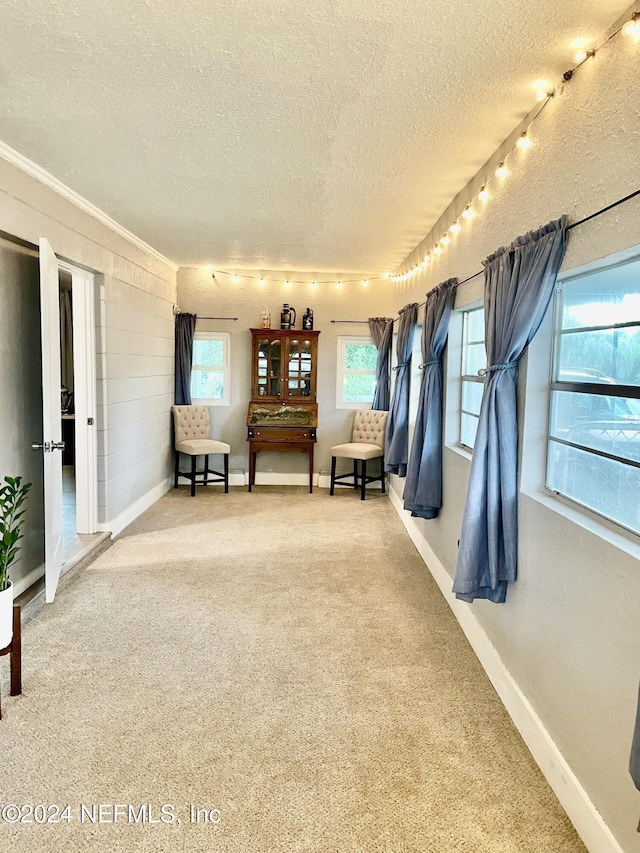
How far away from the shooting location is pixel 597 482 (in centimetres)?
195

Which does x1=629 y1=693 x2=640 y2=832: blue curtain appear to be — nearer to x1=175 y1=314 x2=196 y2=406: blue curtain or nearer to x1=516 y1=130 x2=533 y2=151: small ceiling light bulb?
x1=516 y1=130 x2=533 y2=151: small ceiling light bulb

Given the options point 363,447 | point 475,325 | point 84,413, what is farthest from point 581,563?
point 363,447

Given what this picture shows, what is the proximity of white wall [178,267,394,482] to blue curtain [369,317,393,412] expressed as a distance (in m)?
0.21

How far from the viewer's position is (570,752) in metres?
1.83

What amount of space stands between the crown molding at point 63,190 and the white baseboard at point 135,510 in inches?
95.3

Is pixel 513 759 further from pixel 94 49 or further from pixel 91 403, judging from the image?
pixel 91 403

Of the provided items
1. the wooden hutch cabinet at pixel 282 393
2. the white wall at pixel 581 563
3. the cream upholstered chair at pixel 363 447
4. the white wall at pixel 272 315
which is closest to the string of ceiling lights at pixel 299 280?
the white wall at pixel 272 315

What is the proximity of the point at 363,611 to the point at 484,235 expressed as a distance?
7.51 feet

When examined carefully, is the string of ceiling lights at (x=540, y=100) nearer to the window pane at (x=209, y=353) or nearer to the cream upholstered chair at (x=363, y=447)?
the cream upholstered chair at (x=363, y=447)

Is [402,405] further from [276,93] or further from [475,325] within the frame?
[276,93]

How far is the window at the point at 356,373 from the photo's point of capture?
6834mm

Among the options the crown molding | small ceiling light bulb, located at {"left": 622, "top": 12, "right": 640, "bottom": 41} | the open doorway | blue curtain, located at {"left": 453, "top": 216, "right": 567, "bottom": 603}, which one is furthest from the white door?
small ceiling light bulb, located at {"left": 622, "top": 12, "right": 640, "bottom": 41}

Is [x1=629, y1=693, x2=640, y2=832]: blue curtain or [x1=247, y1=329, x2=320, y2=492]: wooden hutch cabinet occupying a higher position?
[x1=247, y1=329, x2=320, y2=492]: wooden hutch cabinet

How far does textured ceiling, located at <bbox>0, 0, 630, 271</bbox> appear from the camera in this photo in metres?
1.79
